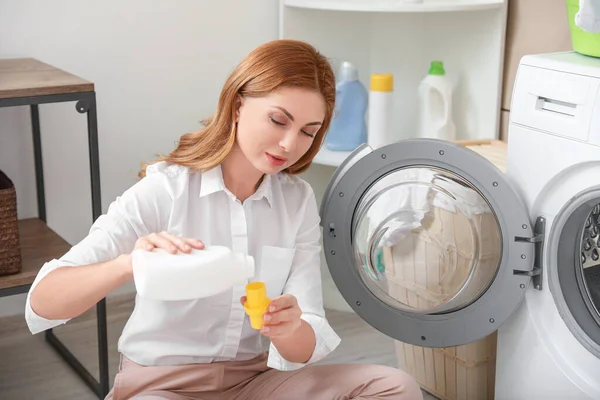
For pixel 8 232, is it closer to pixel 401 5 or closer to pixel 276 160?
pixel 276 160

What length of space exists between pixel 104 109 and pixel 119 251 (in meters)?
0.99

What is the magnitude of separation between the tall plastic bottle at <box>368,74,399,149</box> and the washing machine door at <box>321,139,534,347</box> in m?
0.54

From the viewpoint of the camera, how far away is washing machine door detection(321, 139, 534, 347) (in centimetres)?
177

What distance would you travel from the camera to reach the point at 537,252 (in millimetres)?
1762

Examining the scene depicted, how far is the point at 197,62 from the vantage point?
2500mm

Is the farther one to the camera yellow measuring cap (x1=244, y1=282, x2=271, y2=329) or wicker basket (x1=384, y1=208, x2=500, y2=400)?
wicker basket (x1=384, y1=208, x2=500, y2=400)

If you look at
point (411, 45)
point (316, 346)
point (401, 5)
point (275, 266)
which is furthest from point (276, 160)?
point (411, 45)

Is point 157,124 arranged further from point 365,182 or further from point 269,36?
point 365,182

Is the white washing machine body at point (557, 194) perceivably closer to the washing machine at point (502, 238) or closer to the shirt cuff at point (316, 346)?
the washing machine at point (502, 238)

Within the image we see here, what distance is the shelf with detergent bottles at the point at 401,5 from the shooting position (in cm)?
223

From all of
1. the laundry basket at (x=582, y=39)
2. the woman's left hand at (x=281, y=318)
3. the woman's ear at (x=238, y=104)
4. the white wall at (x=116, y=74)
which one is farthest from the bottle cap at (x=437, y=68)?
the woman's left hand at (x=281, y=318)

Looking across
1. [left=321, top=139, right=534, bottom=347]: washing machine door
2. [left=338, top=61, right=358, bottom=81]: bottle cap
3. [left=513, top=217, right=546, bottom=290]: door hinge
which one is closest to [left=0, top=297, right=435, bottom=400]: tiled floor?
[left=321, top=139, right=534, bottom=347]: washing machine door

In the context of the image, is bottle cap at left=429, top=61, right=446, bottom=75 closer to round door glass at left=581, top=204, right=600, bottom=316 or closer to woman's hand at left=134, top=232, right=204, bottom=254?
round door glass at left=581, top=204, right=600, bottom=316

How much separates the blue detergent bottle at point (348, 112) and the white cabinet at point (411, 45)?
6 cm
